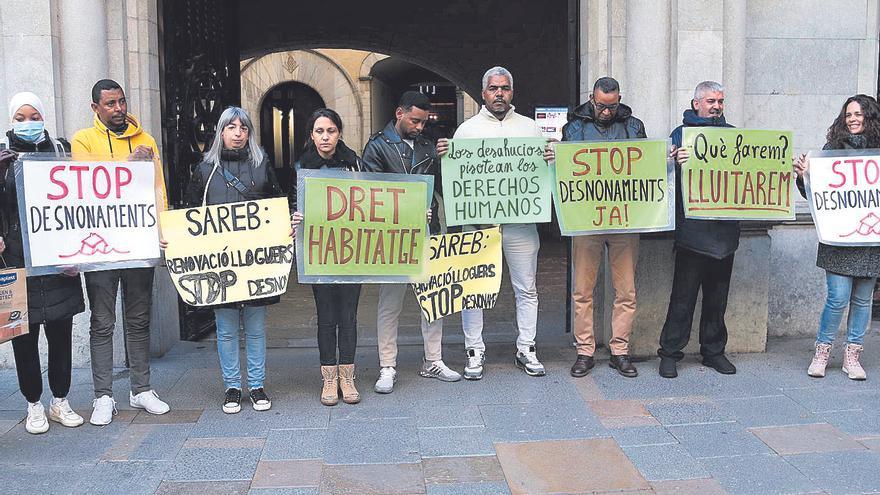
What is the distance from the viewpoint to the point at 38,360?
4879 millimetres

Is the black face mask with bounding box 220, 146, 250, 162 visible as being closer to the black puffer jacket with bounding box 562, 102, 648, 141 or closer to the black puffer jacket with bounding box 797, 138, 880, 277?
the black puffer jacket with bounding box 562, 102, 648, 141

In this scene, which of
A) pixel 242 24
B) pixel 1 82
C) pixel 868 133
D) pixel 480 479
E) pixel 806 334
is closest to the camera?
pixel 480 479

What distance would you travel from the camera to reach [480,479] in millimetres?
4125

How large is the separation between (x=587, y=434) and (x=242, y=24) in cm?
1262

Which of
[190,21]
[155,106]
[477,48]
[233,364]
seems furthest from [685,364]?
[477,48]

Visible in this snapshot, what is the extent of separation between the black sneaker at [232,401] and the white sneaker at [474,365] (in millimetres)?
1551

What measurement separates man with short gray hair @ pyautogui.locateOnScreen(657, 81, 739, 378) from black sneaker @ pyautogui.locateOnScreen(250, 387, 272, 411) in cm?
270

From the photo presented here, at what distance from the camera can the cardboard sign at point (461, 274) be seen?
220 inches

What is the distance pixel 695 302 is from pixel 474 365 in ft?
5.35

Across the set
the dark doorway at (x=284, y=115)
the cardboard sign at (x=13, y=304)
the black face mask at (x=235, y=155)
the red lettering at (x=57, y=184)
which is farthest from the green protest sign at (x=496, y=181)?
the dark doorway at (x=284, y=115)

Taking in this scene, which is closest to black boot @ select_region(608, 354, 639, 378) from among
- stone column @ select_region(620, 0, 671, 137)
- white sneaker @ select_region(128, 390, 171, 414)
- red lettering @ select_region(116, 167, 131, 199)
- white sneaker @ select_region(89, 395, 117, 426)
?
stone column @ select_region(620, 0, 671, 137)

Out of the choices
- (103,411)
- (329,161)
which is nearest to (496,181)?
(329,161)

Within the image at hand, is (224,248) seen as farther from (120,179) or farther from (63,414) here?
(63,414)

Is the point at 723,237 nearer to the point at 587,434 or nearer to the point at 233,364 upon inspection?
the point at 587,434
